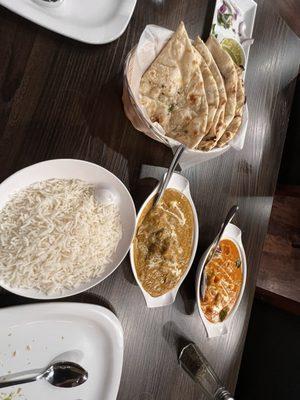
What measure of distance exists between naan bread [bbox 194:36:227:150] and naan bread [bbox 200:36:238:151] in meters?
0.01

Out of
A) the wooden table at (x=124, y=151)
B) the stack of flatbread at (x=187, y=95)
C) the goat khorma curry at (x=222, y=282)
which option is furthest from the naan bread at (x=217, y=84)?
the goat khorma curry at (x=222, y=282)

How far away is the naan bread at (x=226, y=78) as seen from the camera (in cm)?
147

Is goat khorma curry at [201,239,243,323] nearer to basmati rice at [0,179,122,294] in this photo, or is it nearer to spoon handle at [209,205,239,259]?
spoon handle at [209,205,239,259]

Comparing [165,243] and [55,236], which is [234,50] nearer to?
[165,243]

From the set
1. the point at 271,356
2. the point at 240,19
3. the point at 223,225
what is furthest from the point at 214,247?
the point at 240,19

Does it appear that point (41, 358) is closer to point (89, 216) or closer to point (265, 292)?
point (89, 216)

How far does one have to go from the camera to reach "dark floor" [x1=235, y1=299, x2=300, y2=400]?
2051 mm

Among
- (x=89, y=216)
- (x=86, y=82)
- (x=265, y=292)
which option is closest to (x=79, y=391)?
(x=89, y=216)

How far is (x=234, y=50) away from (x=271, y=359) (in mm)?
1697

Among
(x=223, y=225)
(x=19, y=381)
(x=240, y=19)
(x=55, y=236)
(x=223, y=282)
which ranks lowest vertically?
(x=223, y=282)

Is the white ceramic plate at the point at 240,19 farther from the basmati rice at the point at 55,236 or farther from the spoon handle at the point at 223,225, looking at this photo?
the basmati rice at the point at 55,236

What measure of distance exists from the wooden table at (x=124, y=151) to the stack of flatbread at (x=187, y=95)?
0.37ft

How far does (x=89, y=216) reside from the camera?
1.19 m

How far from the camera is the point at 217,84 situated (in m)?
1.50
